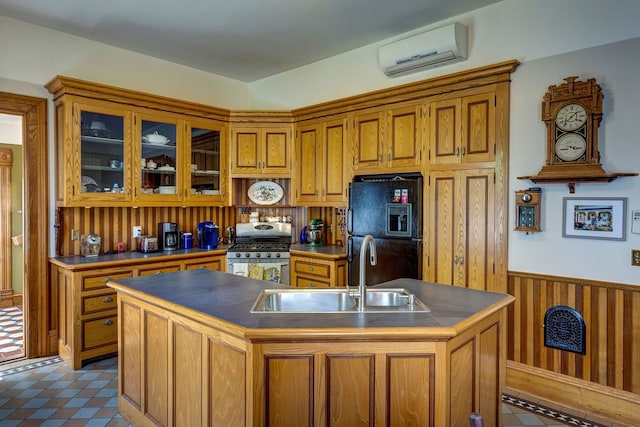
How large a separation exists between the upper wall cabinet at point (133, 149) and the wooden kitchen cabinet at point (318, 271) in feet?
3.80

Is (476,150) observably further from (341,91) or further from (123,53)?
(123,53)

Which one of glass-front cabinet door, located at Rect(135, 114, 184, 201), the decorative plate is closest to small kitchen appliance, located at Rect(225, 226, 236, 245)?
the decorative plate

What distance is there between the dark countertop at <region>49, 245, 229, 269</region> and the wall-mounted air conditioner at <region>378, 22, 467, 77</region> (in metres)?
2.52

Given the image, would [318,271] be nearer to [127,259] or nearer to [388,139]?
[388,139]

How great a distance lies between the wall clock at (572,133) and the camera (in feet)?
8.39

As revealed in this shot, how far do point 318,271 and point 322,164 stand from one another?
44.3 inches

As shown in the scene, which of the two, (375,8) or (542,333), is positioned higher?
(375,8)

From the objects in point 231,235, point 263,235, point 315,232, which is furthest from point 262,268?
point 231,235

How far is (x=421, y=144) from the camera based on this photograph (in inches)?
135

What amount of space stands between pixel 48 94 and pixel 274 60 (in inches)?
86.3

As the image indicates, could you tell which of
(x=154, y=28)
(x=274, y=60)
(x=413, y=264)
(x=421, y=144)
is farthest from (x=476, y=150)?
(x=154, y=28)

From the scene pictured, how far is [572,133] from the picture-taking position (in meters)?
2.66

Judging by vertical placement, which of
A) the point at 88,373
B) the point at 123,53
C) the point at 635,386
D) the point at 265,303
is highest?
the point at 123,53

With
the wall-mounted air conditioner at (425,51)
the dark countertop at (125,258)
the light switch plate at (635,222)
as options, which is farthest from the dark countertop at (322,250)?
the light switch plate at (635,222)
